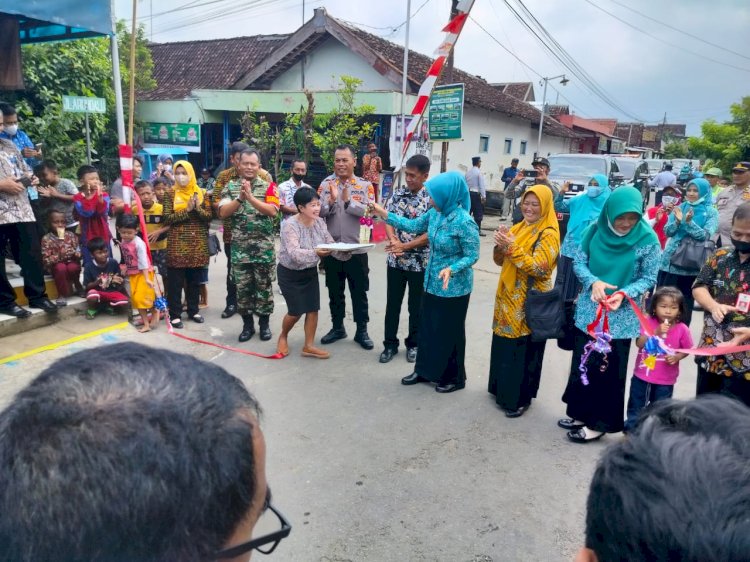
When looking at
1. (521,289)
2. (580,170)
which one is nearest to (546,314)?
(521,289)

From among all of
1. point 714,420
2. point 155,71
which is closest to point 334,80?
point 155,71

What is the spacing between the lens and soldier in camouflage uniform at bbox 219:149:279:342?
4.78m

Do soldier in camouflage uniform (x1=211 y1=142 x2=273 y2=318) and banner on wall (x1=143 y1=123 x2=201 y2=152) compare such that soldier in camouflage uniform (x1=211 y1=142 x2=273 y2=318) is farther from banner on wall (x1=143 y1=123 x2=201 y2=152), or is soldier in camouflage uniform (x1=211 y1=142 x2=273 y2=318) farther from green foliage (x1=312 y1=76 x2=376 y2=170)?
banner on wall (x1=143 y1=123 x2=201 y2=152)

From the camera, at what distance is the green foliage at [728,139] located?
1864 centimetres

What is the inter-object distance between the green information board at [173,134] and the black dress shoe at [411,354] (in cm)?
1199

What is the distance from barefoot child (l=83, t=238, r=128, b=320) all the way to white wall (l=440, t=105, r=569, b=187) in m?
10.3

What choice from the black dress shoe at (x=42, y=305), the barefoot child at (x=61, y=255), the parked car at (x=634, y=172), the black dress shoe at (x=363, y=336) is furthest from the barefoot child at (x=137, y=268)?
the parked car at (x=634, y=172)

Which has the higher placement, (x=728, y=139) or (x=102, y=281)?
(x=728, y=139)

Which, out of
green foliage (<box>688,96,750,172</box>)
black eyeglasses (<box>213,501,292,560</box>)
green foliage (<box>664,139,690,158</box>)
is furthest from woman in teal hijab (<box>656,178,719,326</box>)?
green foliage (<box>664,139,690,158</box>)

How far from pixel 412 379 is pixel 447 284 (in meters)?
0.88

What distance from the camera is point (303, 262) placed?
174 inches

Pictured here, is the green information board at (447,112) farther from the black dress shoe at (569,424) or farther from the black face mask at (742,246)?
the black face mask at (742,246)

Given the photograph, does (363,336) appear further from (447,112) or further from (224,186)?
(447,112)

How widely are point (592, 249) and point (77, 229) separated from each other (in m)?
5.00
